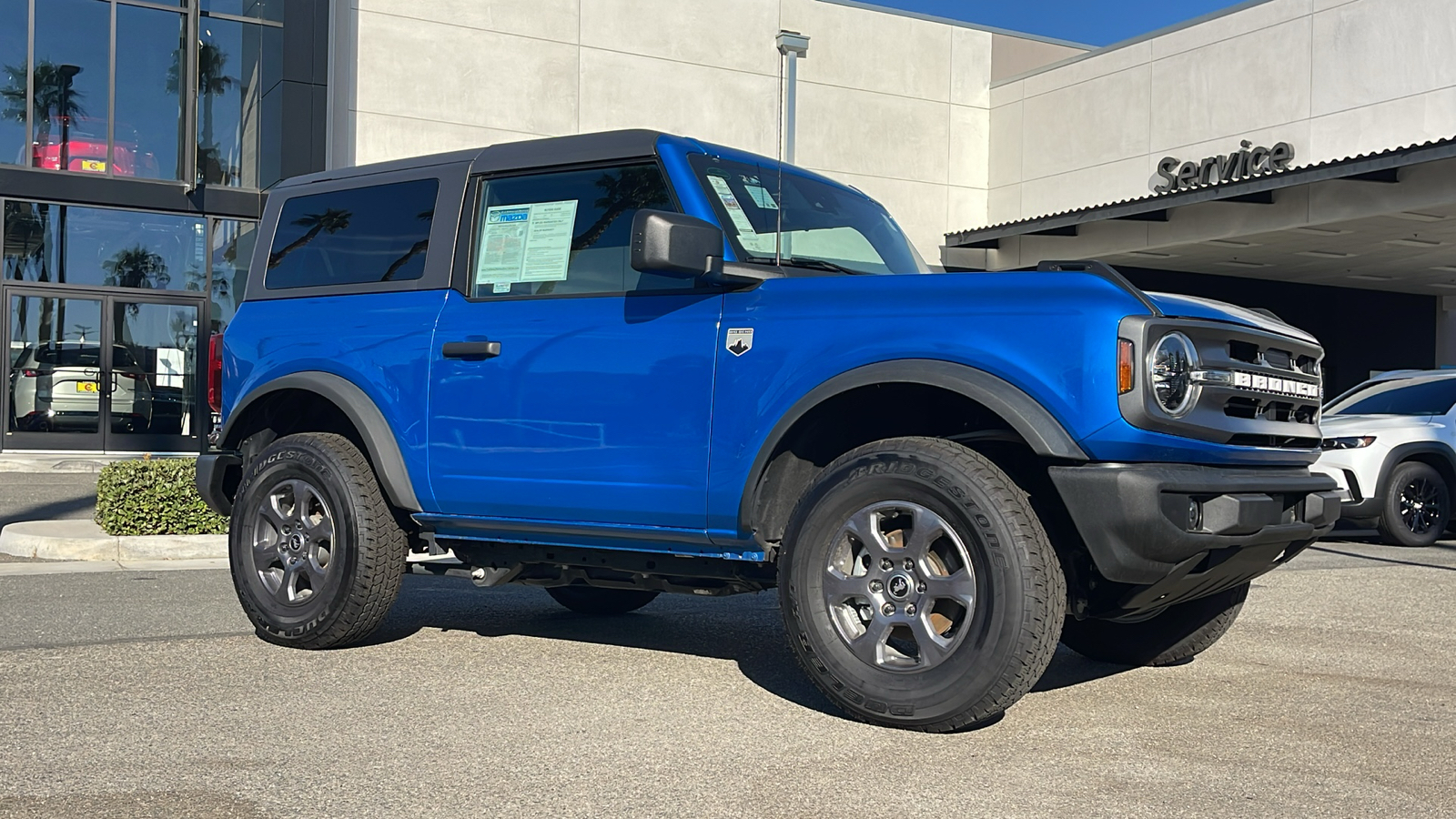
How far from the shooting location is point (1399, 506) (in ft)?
40.4

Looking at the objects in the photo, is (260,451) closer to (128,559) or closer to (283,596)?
(283,596)

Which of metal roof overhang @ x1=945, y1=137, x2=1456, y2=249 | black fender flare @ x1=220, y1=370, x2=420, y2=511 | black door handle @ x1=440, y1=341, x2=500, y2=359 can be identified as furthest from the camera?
metal roof overhang @ x1=945, y1=137, x2=1456, y2=249

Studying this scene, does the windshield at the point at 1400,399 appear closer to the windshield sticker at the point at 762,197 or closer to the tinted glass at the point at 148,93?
the windshield sticker at the point at 762,197

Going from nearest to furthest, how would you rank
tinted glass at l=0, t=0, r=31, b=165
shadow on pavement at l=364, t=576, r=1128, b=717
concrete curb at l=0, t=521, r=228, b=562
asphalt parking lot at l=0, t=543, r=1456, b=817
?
asphalt parking lot at l=0, t=543, r=1456, b=817 < shadow on pavement at l=364, t=576, r=1128, b=717 < concrete curb at l=0, t=521, r=228, b=562 < tinted glass at l=0, t=0, r=31, b=165

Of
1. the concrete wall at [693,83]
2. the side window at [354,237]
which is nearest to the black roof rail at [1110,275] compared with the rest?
the side window at [354,237]

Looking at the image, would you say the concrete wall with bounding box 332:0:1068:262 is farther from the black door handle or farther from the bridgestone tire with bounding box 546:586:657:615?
the black door handle

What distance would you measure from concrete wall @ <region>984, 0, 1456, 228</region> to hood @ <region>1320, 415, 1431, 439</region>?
9634 mm

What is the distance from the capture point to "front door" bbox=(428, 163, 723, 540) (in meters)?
5.16

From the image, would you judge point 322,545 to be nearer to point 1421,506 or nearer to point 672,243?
point 672,243

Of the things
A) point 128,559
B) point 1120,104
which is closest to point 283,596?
point 128,559

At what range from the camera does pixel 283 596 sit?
20.0 feet

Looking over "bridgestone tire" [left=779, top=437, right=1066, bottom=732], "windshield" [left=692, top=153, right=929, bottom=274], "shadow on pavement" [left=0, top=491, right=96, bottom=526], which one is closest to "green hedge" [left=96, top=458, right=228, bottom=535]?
"shadow on pavement" [left=0, top=491, right=96, bottom=526]

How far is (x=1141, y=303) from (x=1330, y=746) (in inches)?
60.3

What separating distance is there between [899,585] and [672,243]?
137cm
